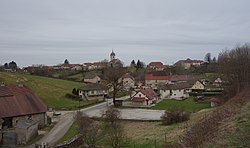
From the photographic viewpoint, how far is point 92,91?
2530 inches

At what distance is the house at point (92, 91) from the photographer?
63.5 m

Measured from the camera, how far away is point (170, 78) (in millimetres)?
92875

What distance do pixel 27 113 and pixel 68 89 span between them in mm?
33178

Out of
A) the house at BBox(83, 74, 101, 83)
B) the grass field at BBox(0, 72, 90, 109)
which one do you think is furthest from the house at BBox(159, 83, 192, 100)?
the house at BBox(83, 74, 101, 83)

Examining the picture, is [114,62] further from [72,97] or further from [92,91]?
[72,97]

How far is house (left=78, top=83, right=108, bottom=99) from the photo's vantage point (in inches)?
2501

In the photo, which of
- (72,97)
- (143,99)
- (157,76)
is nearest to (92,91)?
(72,97)

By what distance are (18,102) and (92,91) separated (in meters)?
30.5

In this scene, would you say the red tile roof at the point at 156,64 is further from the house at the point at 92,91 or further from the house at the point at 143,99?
the house at the point at 143,99

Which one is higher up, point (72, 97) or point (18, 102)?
point (18, 102)

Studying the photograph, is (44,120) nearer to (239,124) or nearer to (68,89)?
(239,124)

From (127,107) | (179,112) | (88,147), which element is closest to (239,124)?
(88,147)

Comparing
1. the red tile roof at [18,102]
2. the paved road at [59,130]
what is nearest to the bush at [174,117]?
the paved road at [59,130]

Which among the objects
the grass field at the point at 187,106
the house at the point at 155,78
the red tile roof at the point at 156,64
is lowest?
the grass field at the point at 187,106
